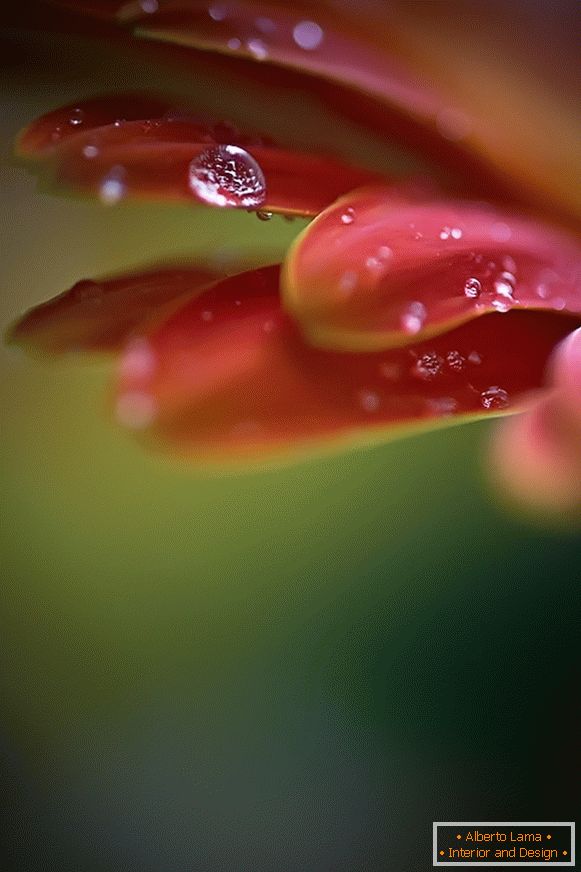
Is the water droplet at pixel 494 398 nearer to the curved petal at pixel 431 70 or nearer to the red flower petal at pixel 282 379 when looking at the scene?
the red flower petal at pixel 282 379

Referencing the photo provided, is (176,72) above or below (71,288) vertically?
above

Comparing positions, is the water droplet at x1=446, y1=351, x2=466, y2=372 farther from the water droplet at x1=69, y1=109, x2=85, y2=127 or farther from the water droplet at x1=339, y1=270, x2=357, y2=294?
the water droplet at x1=69, y1=109, x2=85, y2=127

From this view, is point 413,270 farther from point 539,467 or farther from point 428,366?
point 539,467

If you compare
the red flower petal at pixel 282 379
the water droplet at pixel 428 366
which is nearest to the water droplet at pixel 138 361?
the red flower petal at pixel 282 379

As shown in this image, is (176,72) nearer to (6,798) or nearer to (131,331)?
(131,331)

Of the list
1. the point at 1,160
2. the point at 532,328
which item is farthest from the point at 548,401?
the point at 1,160

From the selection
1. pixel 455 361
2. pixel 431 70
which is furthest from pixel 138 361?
pixel 431 70
